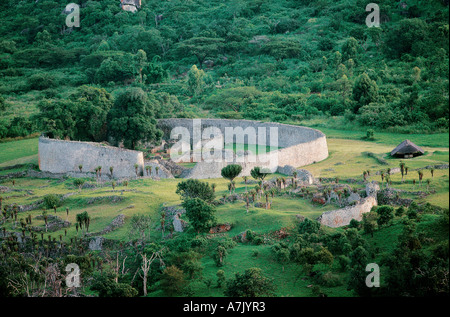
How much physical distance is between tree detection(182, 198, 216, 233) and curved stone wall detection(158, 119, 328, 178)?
12.9 metres

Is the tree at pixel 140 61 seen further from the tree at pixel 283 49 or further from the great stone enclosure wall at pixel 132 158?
the great stone enclosure wall at pixel 132 158

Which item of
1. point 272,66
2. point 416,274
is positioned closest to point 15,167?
point 416,274

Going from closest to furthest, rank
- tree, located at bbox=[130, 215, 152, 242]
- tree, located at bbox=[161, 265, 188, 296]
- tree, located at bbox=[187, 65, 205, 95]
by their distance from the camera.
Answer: tree, located at bbox=[161, 265, 188, 296] → tree, located at bbox=[130, 215, 152, 242] → tree, located at bbox=[187, 65, 205, 95]

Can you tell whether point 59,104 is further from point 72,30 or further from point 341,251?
point 72,30

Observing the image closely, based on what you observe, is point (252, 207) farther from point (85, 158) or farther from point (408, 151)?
point (85, 158)

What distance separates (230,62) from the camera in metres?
87.1

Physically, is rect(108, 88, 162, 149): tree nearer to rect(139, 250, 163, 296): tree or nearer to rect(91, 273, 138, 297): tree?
Answer: rect(139, 250, 163, 296): tree

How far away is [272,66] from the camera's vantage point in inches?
3177

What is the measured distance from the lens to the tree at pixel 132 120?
47594mm

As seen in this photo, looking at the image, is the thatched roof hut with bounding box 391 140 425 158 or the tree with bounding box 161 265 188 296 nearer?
the tree with bounding box 161 265 188 296

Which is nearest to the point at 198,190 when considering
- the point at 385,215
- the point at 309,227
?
the point at 309,227

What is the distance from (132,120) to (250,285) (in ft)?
91.6

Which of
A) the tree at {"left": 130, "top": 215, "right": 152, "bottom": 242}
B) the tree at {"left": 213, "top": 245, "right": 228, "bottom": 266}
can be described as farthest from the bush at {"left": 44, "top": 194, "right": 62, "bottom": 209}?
the tree at {"left": 213, "top": 245, "right": 228, "bottom": 266}

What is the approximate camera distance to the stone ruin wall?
143 ft
